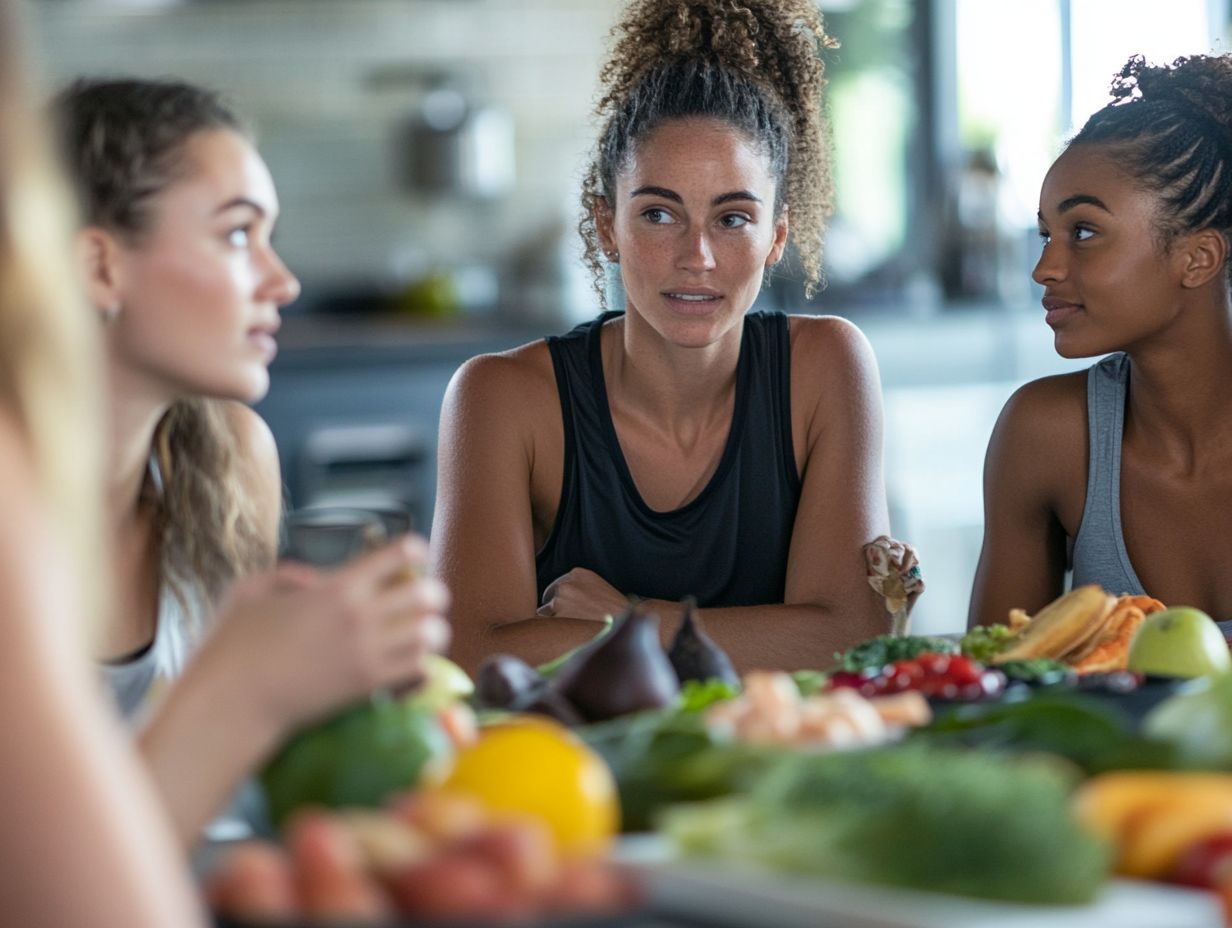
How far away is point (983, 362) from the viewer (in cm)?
559

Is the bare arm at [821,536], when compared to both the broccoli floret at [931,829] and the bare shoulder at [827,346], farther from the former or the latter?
the broccoli floret at [931,829]

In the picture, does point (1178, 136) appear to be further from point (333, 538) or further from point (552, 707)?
point (333, 538)

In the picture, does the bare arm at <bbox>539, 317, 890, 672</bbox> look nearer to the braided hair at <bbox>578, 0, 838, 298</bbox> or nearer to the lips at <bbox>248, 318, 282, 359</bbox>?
the braided hair at <bbox>578, 0, 838, 298</bbox>

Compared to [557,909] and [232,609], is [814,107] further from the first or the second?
[557,909]

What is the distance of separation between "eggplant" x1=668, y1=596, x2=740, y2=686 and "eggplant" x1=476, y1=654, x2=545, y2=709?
123 mm

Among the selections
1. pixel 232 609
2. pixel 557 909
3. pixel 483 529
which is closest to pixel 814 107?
pixel 483 529

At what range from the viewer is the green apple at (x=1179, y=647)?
55.4 inches

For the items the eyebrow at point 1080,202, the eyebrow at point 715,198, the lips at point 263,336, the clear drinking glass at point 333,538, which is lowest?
the clear drinking glass at point 333,538

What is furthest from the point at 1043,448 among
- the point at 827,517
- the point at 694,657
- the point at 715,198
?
the point at 694,657

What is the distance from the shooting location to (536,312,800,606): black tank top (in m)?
2.25

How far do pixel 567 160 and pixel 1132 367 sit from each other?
12.6ft

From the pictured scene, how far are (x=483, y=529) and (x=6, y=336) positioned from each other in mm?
1456

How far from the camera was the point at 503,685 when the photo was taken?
1256 millimetres

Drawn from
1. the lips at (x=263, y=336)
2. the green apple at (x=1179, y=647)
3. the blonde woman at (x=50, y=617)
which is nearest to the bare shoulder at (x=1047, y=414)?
the green apple at (x=1179, y=647)
